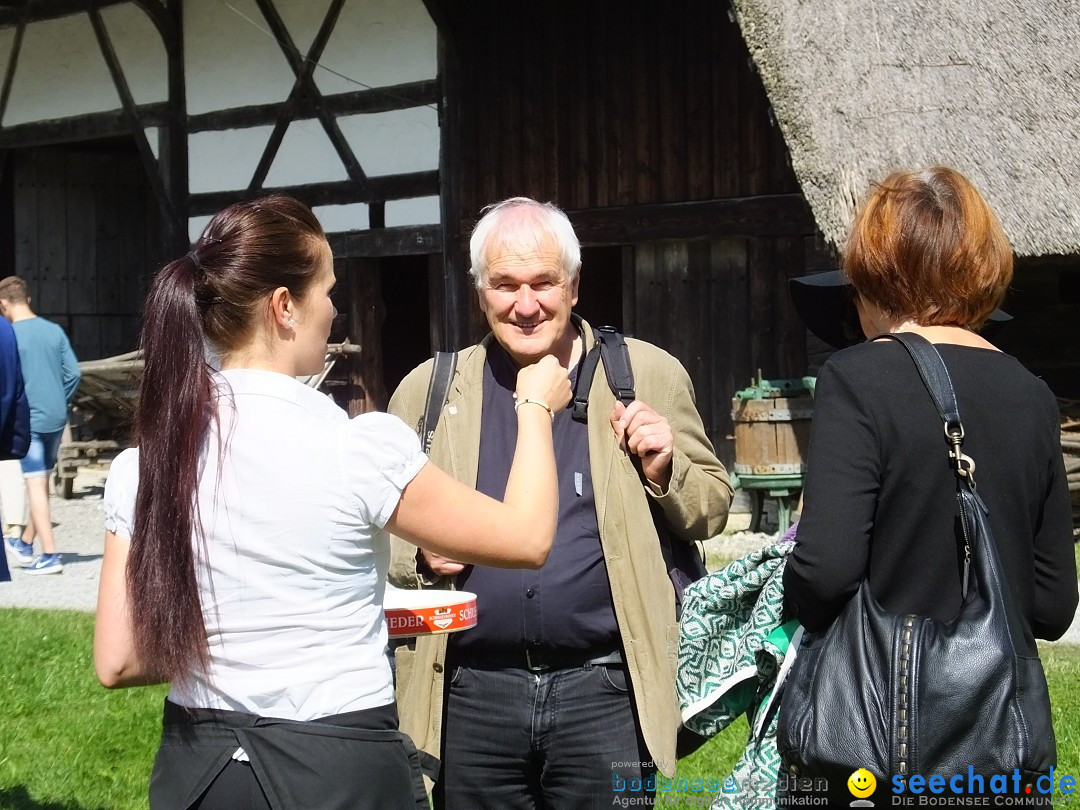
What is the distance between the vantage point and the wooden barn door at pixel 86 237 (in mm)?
12898

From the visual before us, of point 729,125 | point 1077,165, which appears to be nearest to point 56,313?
point 729,125

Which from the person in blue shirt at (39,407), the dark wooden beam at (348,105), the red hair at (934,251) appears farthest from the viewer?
the dark wooden beam at (348,105)

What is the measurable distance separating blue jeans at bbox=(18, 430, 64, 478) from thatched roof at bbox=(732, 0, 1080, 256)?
188 inches

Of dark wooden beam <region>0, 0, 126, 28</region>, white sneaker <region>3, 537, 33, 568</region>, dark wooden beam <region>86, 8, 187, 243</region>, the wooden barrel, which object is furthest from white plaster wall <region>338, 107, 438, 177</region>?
white sneaker <region>3, 537, 33, 568</region>

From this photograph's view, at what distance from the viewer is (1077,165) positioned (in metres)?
7.21

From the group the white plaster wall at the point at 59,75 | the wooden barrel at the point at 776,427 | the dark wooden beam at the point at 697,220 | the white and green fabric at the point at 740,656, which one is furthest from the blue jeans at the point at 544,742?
the white plaster wall at the point at 59,75

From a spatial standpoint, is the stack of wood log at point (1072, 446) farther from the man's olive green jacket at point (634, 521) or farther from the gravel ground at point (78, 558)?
the man's olive green jacket at point (634, 521)

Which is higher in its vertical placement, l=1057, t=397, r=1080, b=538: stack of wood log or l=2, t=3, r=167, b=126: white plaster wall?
l=2, t=3, r=167, b=126: white plaster wall

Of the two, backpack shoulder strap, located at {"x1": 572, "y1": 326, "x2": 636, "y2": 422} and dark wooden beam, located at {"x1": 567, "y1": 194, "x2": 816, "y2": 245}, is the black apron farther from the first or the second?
dark wooden beam, located at {"x1": 567, "y1": 194, "x2": 816, "y2": 245}

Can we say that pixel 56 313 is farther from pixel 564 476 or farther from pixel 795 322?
pixel 564 476

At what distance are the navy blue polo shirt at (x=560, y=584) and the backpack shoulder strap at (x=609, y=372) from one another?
4 cm

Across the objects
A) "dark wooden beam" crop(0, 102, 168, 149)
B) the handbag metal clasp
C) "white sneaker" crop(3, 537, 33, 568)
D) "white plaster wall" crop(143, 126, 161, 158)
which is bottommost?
"white sneaker" crop(3, 537, 33, 568)

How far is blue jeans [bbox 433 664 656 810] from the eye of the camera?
232cm

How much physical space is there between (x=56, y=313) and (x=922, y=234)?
12.6m
